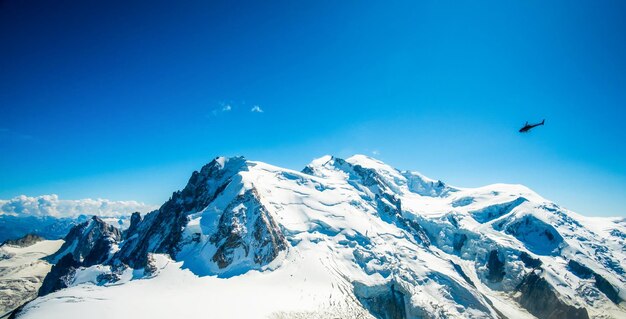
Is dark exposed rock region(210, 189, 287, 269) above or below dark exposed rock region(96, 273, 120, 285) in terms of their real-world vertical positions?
above

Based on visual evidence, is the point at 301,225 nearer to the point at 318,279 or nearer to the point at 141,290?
the point at 318,279

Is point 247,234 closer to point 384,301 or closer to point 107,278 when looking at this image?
point 107,278

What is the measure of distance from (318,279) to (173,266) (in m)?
A: 57.3

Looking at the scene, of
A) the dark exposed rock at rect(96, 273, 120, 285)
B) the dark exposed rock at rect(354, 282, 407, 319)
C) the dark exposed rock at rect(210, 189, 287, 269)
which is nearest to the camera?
the dark exposed rock at rect(96, 273, 120, 285)

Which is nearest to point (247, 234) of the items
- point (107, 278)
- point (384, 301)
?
point (107, 278)

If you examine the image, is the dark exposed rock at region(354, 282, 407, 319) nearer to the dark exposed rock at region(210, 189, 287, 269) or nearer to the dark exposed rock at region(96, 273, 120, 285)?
the dark exposed rock at region(210, 189, 287, 269)

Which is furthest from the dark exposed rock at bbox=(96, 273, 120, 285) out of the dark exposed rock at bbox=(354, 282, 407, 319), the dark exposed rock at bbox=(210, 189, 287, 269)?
the dark exposed rock at bbox=(354, 282, 407, 319)

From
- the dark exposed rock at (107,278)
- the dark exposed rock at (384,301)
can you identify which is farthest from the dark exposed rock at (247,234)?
the dark exposed rock at (384,301)

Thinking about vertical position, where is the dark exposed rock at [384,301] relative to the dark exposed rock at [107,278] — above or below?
below

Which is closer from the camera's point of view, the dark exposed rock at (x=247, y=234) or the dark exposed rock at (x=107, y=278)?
the dark exposed rock at (x=107, y=278)

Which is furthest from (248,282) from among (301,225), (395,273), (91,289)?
(395,273)

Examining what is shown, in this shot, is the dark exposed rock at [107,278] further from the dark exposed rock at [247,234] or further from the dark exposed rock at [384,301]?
the dark exposed rock at [384,301]

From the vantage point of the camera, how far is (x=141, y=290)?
120 meters

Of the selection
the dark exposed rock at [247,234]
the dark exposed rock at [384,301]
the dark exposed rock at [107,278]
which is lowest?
the dark exposed rock at [384,301]
